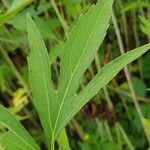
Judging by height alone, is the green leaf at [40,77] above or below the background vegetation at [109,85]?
above

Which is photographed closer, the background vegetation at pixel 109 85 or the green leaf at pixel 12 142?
the green leaf at pixel 12 142

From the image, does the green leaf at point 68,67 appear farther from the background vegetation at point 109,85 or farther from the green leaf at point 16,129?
the background vegetation at point 109,85

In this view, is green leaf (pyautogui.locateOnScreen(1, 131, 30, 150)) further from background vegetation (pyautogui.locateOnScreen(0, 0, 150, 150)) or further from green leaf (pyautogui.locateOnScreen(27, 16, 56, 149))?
background vegetation (pyautogui.locateOnScreen(0, 0, 150, 150))

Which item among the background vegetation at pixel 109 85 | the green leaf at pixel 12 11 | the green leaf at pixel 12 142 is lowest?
the background vegetation at pixel 109 85

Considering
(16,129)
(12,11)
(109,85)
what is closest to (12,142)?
(16,129)

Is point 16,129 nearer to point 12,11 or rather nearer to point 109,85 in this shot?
point 12,11

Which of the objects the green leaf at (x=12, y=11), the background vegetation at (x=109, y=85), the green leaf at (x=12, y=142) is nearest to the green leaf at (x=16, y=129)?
the green leaf at (x=12, y=142)

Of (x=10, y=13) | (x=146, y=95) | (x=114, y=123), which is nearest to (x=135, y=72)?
(x=146, y=95)
